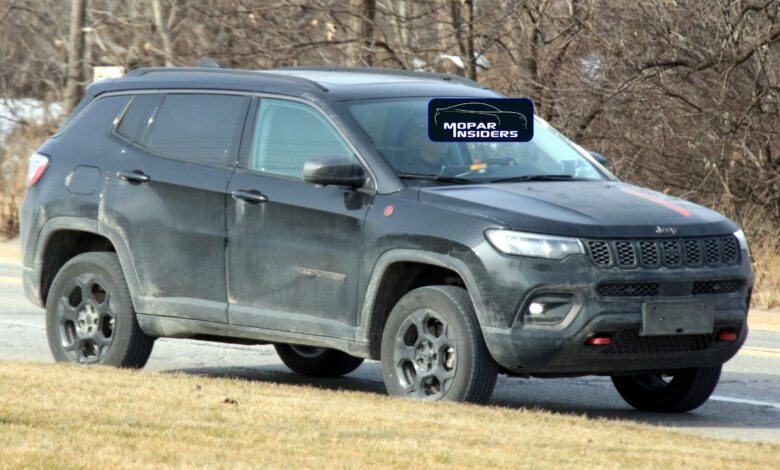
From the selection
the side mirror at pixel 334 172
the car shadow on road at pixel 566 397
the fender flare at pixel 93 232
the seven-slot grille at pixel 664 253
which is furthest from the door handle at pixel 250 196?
the seven-slot grille at pixel 664 253

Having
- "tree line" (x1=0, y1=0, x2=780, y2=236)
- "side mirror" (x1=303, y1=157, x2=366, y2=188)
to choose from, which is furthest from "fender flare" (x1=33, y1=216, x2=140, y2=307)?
"tree line" (x1=0, y1=0, x2=780, y2=236)

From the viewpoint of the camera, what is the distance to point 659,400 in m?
9.36

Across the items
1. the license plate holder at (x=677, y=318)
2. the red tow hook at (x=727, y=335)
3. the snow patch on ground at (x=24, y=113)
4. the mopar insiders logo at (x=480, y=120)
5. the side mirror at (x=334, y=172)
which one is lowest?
the snow patch on ground at (x=24, y=113)

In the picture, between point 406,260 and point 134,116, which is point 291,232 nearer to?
point 406,260

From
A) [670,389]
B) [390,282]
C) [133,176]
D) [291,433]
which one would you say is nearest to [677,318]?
[670,389]

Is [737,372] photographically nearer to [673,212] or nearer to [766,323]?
[673,212]

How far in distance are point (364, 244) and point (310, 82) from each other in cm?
123

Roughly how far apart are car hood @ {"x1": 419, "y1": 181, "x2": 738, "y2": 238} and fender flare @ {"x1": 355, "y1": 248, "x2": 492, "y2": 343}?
28 cm

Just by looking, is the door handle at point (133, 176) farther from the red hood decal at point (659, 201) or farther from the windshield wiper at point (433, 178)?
the red hood decal at point (659, 201)

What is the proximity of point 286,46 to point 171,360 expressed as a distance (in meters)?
11.6

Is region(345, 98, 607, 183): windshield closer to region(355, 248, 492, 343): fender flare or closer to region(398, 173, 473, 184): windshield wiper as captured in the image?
region(398, 173, 473, 184): windshield wiper

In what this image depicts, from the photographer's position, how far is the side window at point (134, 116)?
10.1 metres

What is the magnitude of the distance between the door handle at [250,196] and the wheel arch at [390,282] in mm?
899

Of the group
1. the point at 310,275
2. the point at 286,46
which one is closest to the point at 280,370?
the point at 310,275
